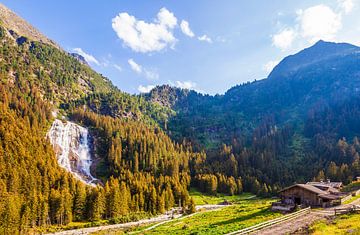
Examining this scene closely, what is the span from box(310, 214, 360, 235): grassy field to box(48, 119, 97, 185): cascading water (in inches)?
5429

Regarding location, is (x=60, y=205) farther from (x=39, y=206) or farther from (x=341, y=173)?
(x=341, y=173)

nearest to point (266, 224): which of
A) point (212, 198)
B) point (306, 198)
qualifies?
point (306, 198)

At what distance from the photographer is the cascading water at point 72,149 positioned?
16275cm

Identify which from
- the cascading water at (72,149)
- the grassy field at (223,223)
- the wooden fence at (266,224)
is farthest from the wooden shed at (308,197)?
the cascading water at (72,149)

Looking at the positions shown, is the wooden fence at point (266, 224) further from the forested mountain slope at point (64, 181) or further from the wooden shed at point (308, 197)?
the forested mountain slope at point (64, 181)

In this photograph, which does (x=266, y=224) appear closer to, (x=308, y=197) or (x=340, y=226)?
(x=340, y=226)

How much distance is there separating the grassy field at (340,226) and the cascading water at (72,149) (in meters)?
138

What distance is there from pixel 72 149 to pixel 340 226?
172227 mm

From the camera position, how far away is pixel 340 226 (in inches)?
1363

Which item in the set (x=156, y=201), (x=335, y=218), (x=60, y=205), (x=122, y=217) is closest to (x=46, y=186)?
(x=60, y=205)

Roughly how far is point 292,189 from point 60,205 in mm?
78545

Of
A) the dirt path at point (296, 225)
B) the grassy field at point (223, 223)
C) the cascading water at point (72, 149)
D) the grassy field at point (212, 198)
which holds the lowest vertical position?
the grassy field at point (212, 198)

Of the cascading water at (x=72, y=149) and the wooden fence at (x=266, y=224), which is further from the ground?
the cascading water at (x=72, y=149)

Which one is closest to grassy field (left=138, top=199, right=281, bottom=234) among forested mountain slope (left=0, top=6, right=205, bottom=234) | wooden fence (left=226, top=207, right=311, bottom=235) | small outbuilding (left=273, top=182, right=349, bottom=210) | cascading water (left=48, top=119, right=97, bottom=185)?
wooden fence (left=226, top=207, right=311, bottom=235)
